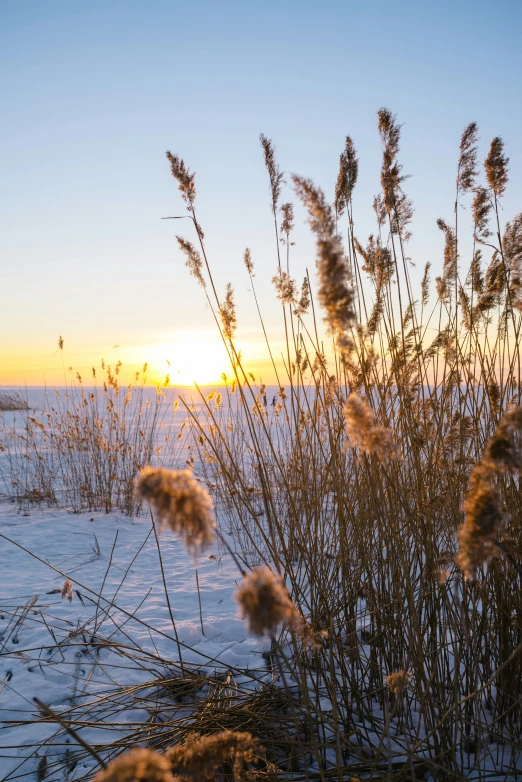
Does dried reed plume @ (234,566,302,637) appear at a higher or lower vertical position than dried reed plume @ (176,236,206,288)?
lower

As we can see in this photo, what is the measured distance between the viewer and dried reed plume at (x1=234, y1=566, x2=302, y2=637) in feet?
2.33

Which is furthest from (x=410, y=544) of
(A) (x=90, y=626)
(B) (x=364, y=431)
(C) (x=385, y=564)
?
(A) (x=90, y=626)

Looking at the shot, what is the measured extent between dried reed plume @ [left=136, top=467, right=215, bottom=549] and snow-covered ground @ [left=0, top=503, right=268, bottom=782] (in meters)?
0.25

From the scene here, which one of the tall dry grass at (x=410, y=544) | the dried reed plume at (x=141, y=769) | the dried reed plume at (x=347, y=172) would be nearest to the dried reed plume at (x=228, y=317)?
the tall dry grass at (x=410, y=544)

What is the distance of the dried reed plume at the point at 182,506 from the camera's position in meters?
0.75

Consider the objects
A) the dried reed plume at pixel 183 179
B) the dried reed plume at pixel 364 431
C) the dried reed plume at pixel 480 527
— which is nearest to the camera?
the dried reed plume at pixel 480 527

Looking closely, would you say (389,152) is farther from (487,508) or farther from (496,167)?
(487,508)

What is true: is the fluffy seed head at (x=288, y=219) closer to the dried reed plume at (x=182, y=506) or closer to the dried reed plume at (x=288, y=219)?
the dried reed plume at (x=288, y=219)

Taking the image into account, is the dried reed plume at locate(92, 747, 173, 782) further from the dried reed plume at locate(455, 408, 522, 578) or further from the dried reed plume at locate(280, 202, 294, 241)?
the dried reed plume at locate(280, 202, 294, 241)

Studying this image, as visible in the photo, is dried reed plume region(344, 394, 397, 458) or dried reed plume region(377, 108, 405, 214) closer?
dried reed plume region(344, 394, 397, 458)

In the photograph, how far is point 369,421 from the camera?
96 cm

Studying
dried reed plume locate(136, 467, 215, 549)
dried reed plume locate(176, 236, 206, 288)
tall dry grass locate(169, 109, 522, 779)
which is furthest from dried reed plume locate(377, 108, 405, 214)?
dried reed plume locate(136, 467, 215, 549)

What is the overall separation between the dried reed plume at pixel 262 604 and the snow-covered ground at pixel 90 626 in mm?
262

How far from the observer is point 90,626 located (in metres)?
2.86
